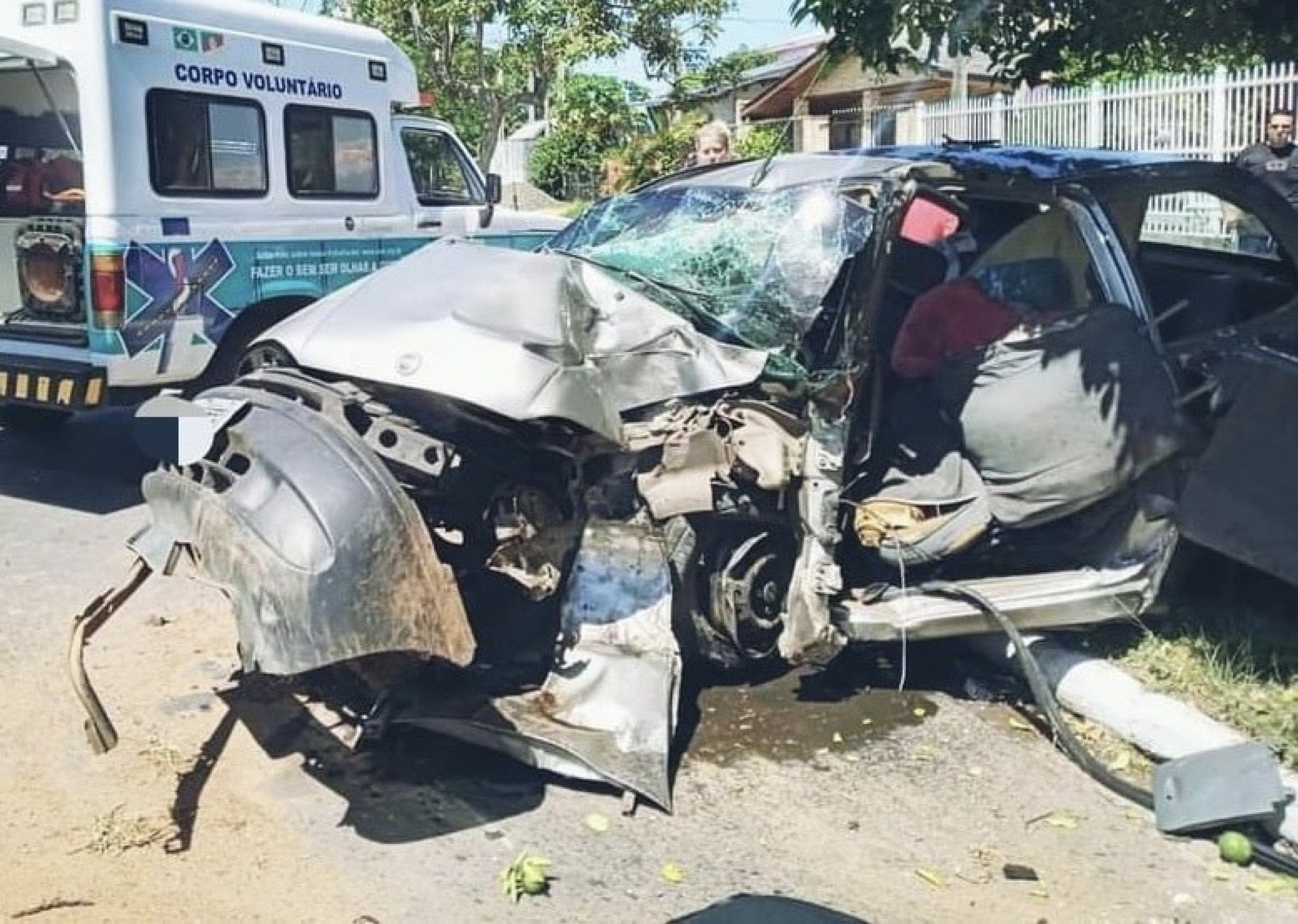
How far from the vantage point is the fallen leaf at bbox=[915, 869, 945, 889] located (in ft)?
12.7

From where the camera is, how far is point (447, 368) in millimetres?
4324

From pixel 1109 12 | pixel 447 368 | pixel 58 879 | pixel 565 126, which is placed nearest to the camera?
pixel 58 879

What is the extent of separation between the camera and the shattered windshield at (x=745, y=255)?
5.08 meters

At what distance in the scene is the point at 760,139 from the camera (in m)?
24.1

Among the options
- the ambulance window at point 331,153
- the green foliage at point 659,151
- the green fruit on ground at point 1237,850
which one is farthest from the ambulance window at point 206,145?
the green foliage at point 659,151

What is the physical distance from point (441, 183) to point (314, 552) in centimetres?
641

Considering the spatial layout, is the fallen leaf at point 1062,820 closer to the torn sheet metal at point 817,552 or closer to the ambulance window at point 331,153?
the torn sheet metal at point 817,552

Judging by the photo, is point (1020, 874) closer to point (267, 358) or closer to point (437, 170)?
point (267, 358)

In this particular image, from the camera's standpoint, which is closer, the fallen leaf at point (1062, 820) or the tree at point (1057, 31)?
the fallen leaf at point (1062, 820)

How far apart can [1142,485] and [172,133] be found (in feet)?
18.2

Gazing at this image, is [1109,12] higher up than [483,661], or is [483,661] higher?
[1109,12]

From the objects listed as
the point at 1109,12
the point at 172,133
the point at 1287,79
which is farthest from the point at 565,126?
the point at 1109,12

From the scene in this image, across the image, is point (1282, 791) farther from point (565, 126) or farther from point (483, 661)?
point (565, 126)

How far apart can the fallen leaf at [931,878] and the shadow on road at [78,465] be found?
5.19 metres
